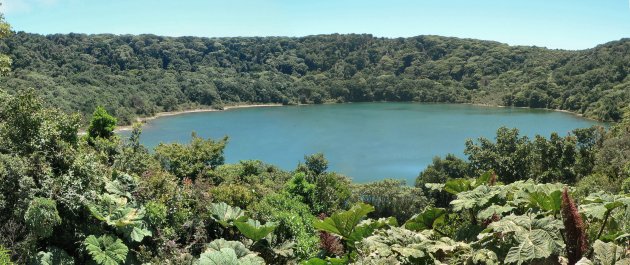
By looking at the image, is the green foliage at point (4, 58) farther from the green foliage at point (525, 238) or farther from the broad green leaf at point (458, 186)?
the green foliage at point (525, 238)

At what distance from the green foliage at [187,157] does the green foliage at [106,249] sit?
6.73 m

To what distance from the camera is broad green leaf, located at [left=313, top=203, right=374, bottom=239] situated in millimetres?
6230

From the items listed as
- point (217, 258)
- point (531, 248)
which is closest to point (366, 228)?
point (217, 258)

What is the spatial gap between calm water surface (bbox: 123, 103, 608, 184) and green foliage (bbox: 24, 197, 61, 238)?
3016 centimetres

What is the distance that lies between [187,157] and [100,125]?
8.68 feet

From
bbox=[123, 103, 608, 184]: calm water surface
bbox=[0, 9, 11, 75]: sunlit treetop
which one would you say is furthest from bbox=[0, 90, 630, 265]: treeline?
bbox=[123, 103, 608, 184]: calm water surface

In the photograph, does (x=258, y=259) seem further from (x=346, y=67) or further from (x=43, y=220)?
(x=346, y=67)

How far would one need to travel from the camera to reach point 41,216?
6895mm

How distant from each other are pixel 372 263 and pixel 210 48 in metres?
116

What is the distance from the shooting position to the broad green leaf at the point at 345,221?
623 cm

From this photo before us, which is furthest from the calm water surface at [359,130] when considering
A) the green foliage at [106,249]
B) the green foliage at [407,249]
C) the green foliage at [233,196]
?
the green foliage at [407,249]

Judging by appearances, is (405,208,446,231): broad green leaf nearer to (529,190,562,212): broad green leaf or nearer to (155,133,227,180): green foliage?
(529,190,562,212): broad green leaf

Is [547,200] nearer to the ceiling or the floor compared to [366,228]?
nearer to the ceiling

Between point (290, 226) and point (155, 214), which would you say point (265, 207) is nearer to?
point (290, 226)
